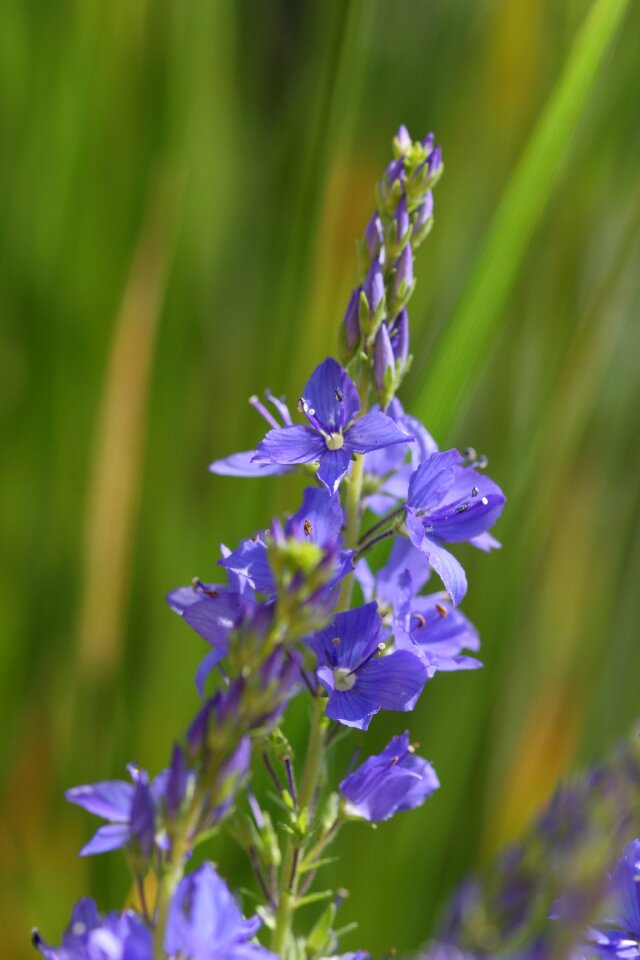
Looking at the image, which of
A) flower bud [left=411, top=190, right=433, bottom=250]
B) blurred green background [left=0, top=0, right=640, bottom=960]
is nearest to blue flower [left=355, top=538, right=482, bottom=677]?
flower bud [left=411, top=190, right=433, bottom=250]

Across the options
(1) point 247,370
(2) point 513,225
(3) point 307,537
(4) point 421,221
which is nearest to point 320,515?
(3) point 307,537

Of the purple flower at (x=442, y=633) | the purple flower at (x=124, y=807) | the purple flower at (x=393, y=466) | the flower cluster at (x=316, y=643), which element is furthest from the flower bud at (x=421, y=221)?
the purple flower at (x=124, y=807)

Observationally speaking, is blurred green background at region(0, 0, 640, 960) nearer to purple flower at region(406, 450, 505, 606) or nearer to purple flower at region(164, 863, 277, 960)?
purple flower at region(406, 450, 505, 606)

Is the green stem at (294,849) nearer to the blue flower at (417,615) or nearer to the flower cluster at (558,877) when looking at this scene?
the blue flower at (417,615)

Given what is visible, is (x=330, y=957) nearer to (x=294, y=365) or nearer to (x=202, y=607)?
(x=202, y=607)

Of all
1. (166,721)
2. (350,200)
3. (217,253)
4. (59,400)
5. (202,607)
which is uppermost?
(350,200)

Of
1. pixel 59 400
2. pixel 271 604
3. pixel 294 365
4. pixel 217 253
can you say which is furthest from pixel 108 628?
pixel 271 604
